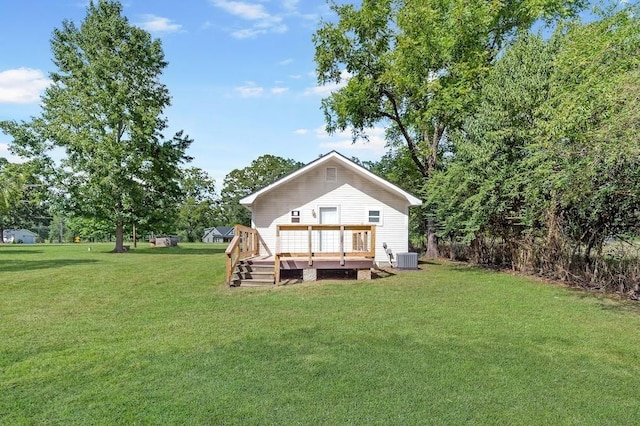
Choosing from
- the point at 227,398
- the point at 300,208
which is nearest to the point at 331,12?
the point at 300,208

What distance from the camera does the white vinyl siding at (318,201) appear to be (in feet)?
51.5

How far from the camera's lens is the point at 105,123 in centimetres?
2584

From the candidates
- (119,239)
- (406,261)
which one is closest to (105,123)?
(119,239)

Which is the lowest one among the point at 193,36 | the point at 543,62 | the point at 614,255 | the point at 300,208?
the point at 614,255

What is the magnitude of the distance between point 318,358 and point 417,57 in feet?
55.3

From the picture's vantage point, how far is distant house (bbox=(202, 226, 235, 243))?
67.0 metres

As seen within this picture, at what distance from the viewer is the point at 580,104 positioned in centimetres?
844

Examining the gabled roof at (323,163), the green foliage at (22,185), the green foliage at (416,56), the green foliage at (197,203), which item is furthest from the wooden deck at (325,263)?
the green foliage at (197,203)

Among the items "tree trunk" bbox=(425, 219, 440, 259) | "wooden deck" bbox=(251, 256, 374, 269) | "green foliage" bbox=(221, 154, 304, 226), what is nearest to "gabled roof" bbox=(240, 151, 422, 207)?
"wooden deck" bbox=(251, 256, 374, 269)

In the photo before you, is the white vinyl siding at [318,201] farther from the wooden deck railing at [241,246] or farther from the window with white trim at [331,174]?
the wooden deck railing at [241,246]

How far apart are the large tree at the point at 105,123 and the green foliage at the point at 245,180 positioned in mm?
34838

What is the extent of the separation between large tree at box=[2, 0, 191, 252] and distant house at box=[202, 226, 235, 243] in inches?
1570

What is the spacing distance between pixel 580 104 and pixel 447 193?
788 centimetres

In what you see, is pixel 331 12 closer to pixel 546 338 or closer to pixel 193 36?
pixel 193 36
